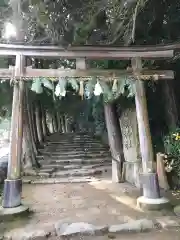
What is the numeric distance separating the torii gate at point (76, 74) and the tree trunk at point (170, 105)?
2414mm

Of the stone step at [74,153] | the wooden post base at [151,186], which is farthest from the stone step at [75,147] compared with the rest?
the wooden post base at [151,186]

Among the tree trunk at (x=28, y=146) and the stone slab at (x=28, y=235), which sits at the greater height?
the tree trunk at (x=28, y=146)

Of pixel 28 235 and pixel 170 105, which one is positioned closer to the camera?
pixel 28 235

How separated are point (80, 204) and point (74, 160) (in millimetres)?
5688

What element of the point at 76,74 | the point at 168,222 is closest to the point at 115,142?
the point at 76,74

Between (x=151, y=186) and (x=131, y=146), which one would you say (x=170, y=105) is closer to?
(x=131, y=146)

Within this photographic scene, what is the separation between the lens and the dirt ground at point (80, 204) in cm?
482

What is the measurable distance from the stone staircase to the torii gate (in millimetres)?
4039

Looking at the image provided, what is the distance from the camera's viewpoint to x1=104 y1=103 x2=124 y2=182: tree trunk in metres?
8.68

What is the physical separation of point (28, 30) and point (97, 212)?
5151 millimetres

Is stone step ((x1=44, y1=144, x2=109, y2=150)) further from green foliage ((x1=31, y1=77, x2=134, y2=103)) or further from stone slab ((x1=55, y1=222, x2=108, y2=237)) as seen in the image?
stone slab ((x1=55, y1=222, x2=108, y2=237))

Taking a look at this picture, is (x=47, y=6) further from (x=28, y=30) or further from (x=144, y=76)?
(x=144, y=76)

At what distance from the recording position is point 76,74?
590 centimetres

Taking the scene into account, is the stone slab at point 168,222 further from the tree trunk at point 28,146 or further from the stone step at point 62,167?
the tree trunk at point 28,146
